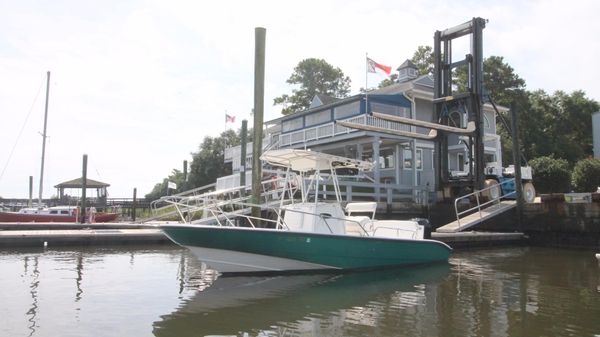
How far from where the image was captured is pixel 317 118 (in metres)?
29.9

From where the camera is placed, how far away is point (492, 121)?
1248 inches

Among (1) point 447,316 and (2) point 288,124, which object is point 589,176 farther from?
(1) point 447,316

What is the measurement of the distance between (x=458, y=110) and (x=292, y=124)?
38.2ft

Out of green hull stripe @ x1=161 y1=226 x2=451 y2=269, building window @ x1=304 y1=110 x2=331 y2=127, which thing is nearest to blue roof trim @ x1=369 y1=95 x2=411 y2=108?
building window @ x1=304 y1=110 x2=331 y2=127

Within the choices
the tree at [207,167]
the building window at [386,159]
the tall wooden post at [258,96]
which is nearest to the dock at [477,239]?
the tall wooden post at [258,96]

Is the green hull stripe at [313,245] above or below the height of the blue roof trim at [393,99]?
below

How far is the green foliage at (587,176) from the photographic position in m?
27.1

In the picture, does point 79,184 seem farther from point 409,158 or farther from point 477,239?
point 477,239

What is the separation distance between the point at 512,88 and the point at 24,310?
45.3 metres

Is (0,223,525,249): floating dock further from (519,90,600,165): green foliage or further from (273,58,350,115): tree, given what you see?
(273,58,350,115): tree

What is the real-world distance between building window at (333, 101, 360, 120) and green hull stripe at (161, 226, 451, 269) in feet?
46.1

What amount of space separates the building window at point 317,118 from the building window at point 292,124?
706 millimetres

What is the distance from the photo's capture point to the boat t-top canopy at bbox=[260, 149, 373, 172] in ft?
39.9

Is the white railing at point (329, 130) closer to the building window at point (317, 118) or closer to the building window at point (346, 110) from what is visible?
the building window at point (346, 110)
